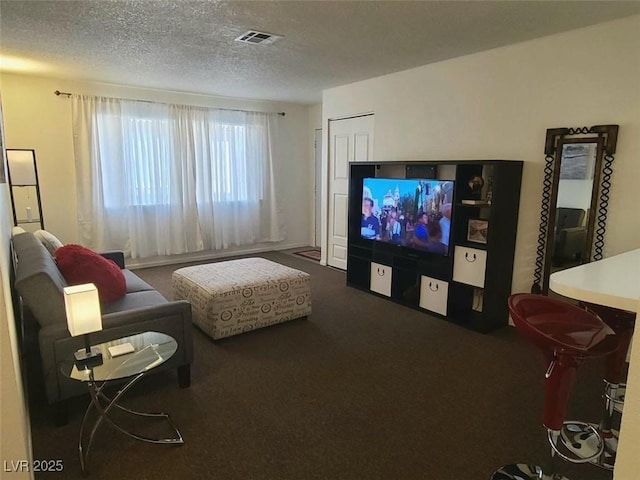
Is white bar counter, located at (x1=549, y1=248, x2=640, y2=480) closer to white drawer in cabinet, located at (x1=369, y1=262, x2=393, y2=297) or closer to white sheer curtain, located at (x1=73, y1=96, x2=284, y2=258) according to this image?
white drawer in cabinet, located at (x1=369, y1=262, x2=393, y2=297)

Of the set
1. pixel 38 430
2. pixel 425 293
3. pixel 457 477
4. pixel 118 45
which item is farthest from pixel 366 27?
pixel 38 430

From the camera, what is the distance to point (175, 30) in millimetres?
3082

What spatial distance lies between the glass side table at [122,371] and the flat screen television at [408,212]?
2588 mm

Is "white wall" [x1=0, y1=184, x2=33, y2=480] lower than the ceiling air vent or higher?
lower

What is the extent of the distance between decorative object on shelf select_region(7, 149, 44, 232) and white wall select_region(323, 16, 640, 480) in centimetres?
386

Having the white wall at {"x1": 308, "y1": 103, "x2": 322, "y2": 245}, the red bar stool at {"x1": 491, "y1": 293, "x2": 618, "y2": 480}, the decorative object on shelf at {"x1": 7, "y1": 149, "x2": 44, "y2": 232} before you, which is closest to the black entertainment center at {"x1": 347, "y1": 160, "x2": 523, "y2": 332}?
the red bar stool at {"x1": 491, "y1": 293, "x2": 618, "y2": 480}

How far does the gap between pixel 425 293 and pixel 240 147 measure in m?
3.74

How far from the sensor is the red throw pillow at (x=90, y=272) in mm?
2803

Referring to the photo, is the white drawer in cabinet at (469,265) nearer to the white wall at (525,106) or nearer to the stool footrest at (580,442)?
the white wall at (525,106)

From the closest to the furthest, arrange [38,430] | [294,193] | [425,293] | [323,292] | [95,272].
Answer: [38,430] < [95,272] < [425,293] < [323,292] < [294,193]

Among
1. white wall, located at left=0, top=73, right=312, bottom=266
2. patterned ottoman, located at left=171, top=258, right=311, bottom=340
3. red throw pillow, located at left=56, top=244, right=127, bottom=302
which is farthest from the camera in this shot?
white wall, located at left=0, top=73, right=312, bottom=266

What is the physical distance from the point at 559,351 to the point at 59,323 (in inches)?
96.0

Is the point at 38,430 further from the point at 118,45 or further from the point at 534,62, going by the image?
the point at 534,62

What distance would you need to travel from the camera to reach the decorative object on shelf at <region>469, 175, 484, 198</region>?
3633 millimetres
